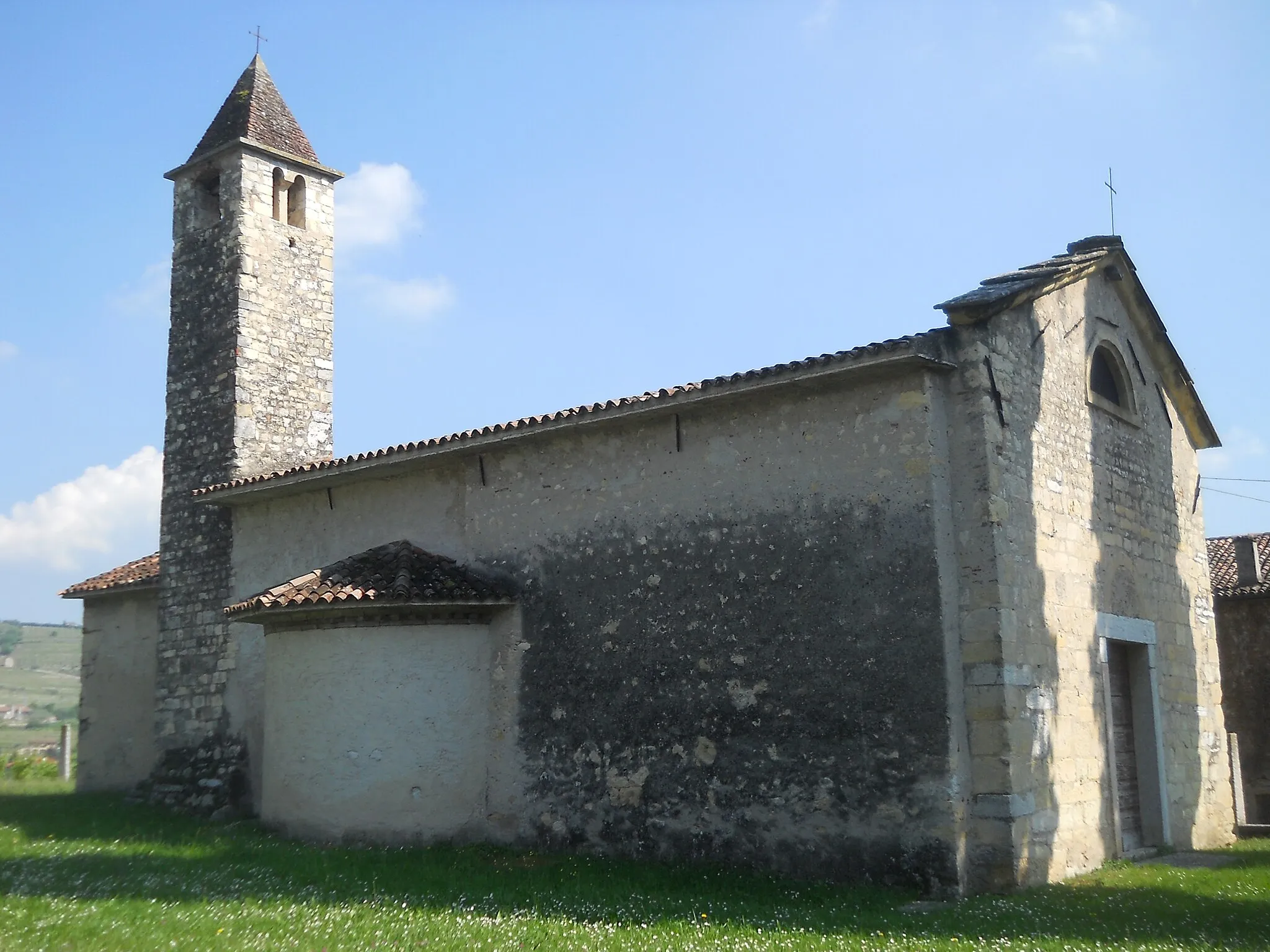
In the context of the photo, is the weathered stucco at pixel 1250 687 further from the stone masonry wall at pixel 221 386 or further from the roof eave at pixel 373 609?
the stone masonry wall at pixel 221 386

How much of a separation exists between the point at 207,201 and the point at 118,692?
7707 mm

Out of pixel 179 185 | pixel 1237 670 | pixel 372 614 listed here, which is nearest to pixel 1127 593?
pixel 372 614

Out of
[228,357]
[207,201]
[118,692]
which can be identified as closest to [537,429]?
[228,357]

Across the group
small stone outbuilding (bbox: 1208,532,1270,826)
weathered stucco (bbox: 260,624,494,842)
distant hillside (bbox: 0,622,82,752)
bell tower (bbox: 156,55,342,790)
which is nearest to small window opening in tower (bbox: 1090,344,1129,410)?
weathered stucco (bbox: 260,624,494,842)

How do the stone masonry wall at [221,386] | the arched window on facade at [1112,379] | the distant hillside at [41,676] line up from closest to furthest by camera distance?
the arched window on facade at [1112,379] < the stone masonry wall at [221,386] < the distant hillside at [41,676]

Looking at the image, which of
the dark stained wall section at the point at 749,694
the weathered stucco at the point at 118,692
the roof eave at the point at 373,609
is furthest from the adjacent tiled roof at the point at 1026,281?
the weathered stucco at the point at 118,692

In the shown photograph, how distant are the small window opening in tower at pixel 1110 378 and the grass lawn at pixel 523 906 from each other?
503cm

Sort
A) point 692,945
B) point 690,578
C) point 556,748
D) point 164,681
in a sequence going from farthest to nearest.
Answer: point 164,681, point 556,748, point 690,578, point 692,945

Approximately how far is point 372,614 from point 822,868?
5324 mm

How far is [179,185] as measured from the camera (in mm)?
18172

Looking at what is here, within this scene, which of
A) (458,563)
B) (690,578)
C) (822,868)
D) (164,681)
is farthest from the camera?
(164,681)

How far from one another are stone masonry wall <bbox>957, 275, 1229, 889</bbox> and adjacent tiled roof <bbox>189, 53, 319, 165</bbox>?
11.8 m

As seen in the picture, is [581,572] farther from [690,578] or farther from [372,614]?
[372,614]

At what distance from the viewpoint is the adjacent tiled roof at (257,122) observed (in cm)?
1761
